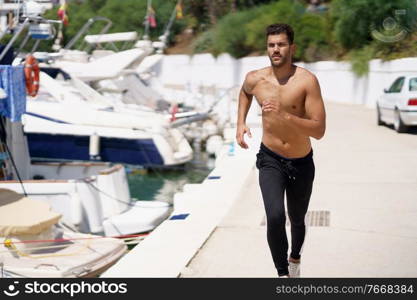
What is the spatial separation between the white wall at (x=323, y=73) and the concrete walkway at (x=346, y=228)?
8.26 m

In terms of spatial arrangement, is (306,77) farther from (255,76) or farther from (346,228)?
(346,228)

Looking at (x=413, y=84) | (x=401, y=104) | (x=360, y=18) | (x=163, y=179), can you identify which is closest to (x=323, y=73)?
(x=360, y=18)

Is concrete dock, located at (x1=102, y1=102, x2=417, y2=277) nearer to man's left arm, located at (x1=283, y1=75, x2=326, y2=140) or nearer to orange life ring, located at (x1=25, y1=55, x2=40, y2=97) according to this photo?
man's left arm, located at (x1=283, y1=75, x2=326, y2=140)

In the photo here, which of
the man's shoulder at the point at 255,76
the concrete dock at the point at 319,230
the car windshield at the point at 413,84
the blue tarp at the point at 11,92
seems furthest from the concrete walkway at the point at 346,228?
the blue tarp at the point at 11,92

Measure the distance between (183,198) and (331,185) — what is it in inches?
83.0

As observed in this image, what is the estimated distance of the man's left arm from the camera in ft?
17.9

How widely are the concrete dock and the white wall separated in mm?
8901

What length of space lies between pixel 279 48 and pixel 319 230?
3118mm

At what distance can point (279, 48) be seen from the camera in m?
5.57

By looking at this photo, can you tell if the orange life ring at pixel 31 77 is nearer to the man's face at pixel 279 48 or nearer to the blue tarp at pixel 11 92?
the blue tarp at pixel 11 92

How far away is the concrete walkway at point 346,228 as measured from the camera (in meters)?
6.67

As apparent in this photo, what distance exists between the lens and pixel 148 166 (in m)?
21.1

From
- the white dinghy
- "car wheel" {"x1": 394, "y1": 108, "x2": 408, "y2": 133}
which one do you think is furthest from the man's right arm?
"car wheel" {"x1": 394, "y1": 108, "x2": 408, "y2": 133}

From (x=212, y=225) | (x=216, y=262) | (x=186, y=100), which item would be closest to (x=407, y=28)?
(x=212, y=225)
